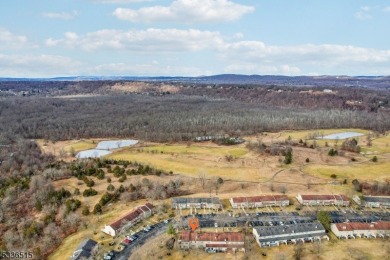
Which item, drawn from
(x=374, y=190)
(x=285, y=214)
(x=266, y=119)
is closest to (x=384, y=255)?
(x=285, y=214)

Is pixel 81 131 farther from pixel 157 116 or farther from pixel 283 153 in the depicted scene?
pixel 283 153

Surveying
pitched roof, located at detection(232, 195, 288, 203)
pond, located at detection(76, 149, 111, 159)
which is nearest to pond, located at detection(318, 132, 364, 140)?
pitched roof, located at detection(232, 195, 288, 203)

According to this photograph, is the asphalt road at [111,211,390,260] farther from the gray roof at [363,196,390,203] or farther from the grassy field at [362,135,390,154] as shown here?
the grassy field at [362,135,390,154]

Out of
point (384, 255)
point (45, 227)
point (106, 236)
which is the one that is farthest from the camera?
point (45, 227)

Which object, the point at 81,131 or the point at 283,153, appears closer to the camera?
the point at 283,153

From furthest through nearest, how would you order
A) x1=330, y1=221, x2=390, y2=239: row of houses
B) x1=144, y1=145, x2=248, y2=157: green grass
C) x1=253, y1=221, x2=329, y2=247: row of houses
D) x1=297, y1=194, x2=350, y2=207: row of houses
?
x1=144, y1=145, x2=248, y2=157: green grass, x1=297, y1=194, x2=350, y2=207: row of houses, x1=330, y1=221, x2=390, y2=239: row of houses, x1=253, y1=221, x2=329, y2=247: row of houses

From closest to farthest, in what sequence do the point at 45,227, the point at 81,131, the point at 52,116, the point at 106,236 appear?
the point at 106,236, the point at 45,227, the point at 81,131, the point at 52,116

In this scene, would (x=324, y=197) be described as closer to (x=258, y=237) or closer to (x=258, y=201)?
(x=258, y=201)

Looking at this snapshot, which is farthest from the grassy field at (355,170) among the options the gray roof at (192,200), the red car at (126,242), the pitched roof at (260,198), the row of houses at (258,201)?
the red car at (126,242)
